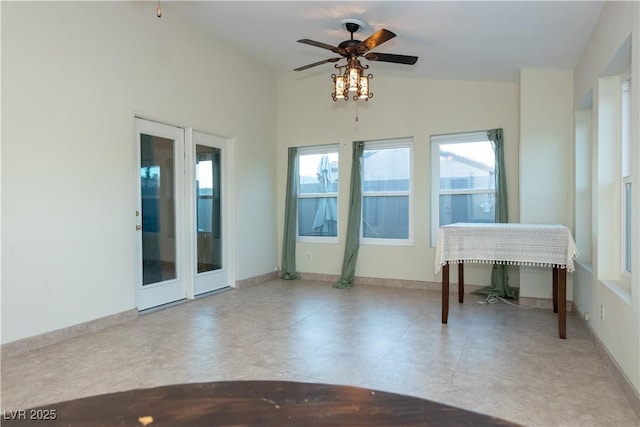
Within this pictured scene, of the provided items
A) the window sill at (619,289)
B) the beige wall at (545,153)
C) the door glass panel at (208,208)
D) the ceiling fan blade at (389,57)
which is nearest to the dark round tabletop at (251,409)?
the window sill at (619,289)

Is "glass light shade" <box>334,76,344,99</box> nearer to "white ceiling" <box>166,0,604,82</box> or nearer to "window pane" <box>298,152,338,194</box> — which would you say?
"white ceiling" <box>166,0,604,82</box>

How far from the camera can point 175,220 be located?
4.62 m

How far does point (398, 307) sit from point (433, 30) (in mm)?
2909

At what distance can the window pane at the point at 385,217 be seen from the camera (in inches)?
222

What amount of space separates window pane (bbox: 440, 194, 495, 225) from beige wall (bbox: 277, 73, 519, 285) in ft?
0.79

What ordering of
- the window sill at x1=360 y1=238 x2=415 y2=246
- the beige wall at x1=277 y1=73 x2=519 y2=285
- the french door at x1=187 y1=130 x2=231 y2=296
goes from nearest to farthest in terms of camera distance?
1. the french door at x1=187 y1=130 x2=231 y2=296
2. the beige wall at x1=277 y1=73 x2=519 y2=285
3. the window sill at x1=360 y1=238 x2=415 y2=246

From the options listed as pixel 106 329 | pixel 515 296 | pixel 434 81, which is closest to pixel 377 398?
pixel 106 329

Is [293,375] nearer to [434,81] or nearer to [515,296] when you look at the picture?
[515,296]

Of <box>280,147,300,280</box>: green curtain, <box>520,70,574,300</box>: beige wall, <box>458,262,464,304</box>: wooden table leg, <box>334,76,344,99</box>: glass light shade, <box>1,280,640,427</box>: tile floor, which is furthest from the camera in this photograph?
<box>280,147,300,280</box>: green curtain

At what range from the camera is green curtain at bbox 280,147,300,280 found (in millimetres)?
6195

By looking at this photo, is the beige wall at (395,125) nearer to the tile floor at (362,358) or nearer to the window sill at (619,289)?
the tile floor at (362,358)

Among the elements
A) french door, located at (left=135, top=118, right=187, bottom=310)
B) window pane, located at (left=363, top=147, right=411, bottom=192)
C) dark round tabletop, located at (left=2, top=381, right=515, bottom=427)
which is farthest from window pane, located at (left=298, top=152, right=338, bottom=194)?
dark round tabletop, located at (left=2, top=381, right=515, bottom=427)

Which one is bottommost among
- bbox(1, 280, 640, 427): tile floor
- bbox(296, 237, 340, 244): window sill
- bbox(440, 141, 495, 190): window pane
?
bbox(1, 280, 640, 427): tile floor

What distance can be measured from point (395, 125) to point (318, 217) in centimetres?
187
